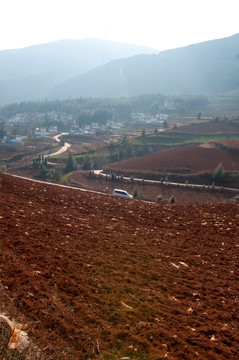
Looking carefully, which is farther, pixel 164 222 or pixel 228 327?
pixel 164 222

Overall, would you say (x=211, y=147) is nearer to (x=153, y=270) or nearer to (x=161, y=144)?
(x=161, y=144)

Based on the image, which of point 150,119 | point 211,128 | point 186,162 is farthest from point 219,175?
point 150,119

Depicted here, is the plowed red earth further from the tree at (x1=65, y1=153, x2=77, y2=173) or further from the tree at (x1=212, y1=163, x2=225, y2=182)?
the tree at (x1=65, y1=153, x2=77, y2=173)

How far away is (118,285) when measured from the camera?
6090 mm

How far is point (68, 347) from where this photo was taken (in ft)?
13.3

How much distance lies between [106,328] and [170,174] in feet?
155

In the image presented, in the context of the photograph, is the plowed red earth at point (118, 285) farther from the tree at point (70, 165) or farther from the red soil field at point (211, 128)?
the red soil field at point (211, 128)

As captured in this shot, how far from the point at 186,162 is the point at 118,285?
5205cm

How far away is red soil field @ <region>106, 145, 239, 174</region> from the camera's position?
2089 inches

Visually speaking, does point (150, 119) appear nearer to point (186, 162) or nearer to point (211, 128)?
point (211, 128)

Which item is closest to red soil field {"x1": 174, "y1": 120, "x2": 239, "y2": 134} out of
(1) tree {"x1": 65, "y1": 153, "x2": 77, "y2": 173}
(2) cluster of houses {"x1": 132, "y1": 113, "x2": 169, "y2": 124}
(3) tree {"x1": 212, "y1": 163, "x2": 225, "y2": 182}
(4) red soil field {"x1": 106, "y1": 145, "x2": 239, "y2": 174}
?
(4) red soil field {"x1": 106, "y1": 145, "x2": 239, "y2": 174}

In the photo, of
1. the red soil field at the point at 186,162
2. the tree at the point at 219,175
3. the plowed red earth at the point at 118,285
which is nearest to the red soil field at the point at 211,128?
the red soil field at the point at 186,162

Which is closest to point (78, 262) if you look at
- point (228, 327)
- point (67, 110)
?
point (228, 327)

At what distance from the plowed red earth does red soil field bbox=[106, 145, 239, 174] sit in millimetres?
43300
